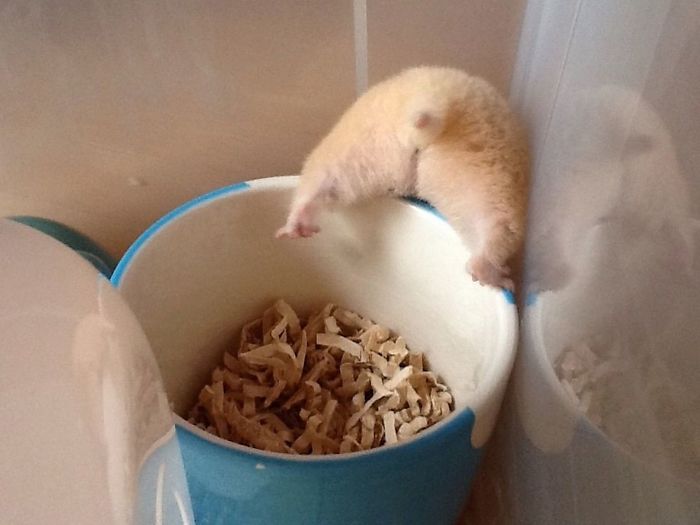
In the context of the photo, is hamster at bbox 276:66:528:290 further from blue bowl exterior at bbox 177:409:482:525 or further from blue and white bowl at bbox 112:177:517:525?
blue bowl exterior at bbox 177:409:482:525

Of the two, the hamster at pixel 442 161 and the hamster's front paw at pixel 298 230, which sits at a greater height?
the hamster at pixel 442 161

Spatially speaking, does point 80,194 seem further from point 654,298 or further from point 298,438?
point 654,298

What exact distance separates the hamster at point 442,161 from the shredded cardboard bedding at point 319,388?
13cm

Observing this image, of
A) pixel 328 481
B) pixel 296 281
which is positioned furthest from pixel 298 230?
pixel 328 481

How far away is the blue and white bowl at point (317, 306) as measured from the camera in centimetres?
53

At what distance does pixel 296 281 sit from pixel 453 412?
25cm

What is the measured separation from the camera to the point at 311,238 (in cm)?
73

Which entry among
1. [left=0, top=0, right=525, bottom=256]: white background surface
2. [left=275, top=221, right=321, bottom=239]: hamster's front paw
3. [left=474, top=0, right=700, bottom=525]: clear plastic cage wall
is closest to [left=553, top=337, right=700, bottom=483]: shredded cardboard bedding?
[left=474, top=0, right=700, bottom=525]: clear plastic cage wall

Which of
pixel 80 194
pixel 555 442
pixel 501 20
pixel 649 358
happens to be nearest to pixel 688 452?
pixel 649 358

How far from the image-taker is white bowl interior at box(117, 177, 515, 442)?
0.65 m

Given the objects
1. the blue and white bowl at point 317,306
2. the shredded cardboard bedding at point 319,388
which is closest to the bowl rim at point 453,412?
the blue and white bowl at point 317,306

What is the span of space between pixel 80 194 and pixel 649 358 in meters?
0.60

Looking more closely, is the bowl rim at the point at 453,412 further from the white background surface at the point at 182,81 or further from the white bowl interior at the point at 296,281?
the white background surface at the point at 182,81

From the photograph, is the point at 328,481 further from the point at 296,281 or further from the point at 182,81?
the point at 182,81
